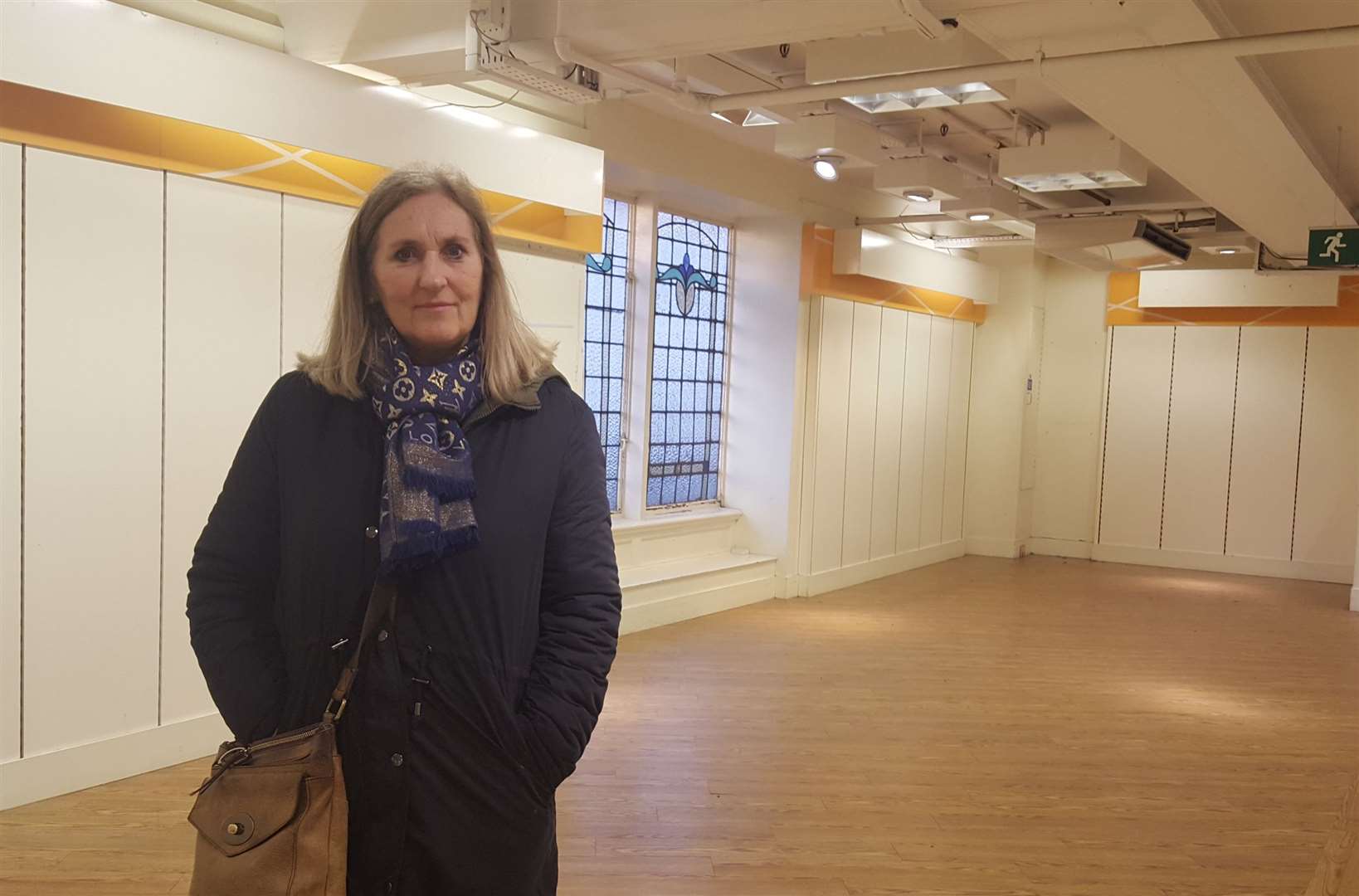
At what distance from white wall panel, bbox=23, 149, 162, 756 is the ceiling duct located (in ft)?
24.6

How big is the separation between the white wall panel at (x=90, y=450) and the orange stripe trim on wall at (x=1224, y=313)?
1079 cm

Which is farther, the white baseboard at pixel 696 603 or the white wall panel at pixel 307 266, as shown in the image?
the white baseboard at pixel 696 603

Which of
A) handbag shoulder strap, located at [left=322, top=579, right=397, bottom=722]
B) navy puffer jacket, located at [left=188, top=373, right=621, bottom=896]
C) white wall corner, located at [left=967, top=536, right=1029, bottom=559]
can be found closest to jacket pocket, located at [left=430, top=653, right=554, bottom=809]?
navy puffer jacket, located at [left=188, top=373, right=621, bottom=896]

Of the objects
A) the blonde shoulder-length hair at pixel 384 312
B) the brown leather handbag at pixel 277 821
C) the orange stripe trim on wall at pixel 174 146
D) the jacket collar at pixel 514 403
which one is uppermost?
the orange stripe trim on wall at pixel 174 146

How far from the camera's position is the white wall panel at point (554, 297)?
6.57m

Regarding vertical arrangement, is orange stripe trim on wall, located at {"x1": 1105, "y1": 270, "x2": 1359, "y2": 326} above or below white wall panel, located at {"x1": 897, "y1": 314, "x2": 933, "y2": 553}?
above

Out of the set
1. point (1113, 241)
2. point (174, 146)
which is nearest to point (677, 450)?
point (1113, 241)

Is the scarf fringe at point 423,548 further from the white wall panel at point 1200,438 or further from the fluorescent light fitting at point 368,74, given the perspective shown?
the white wall panel at point 1200,438

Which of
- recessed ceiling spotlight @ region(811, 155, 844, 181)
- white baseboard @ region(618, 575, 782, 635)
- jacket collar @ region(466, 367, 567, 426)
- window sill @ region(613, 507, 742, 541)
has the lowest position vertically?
white baseboard @ region(618, 575, 782, 635)

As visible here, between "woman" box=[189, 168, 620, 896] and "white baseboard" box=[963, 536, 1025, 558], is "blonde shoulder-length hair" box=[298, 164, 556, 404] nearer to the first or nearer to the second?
"woman" box=[189, 168, 620, 896]

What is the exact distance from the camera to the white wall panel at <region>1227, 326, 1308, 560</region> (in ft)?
39.6

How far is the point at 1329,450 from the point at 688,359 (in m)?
7.24

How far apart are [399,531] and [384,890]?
55 centimetres

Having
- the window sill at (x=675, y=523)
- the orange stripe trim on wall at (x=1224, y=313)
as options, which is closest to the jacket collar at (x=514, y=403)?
the window sill at (x=675, y=523)
